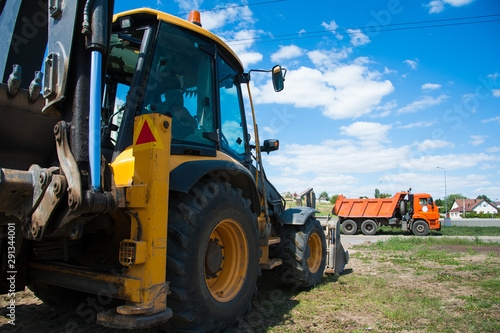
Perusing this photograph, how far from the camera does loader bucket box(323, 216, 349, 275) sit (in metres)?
5.88

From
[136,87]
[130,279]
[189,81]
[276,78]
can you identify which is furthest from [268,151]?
[130,279]

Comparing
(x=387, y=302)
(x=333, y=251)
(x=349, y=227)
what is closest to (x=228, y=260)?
(x=387, y=302)

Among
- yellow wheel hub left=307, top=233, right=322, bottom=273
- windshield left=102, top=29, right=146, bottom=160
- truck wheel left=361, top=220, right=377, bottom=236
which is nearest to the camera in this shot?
windshield left=102, top=29, right=146, bottom=160

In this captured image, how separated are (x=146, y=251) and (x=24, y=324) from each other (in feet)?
6.56

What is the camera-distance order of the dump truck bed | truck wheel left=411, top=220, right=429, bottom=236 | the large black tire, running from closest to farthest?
the large black tire → truck wheel left=411, top=220, right=429, bottom=236 → the dump truck bed

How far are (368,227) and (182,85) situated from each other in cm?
1718

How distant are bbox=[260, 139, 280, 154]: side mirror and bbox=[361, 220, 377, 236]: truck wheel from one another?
14969 mm

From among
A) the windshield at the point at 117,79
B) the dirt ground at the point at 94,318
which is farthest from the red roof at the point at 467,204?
the windshield at the point at 117,79

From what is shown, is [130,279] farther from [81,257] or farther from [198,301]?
[81,257]

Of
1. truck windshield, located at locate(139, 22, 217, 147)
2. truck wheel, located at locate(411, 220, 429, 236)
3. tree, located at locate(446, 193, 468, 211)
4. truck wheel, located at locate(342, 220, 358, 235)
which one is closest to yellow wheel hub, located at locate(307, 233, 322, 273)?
truck windshield, located at locate(139, 22, 217, 147)

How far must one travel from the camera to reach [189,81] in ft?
11.0

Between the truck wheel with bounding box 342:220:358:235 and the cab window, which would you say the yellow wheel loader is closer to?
the cab window

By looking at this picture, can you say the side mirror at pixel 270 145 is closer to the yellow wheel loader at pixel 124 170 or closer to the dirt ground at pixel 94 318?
the yellow wheel loader at pixel 124 170

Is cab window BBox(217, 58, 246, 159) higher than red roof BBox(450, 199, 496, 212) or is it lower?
higher
